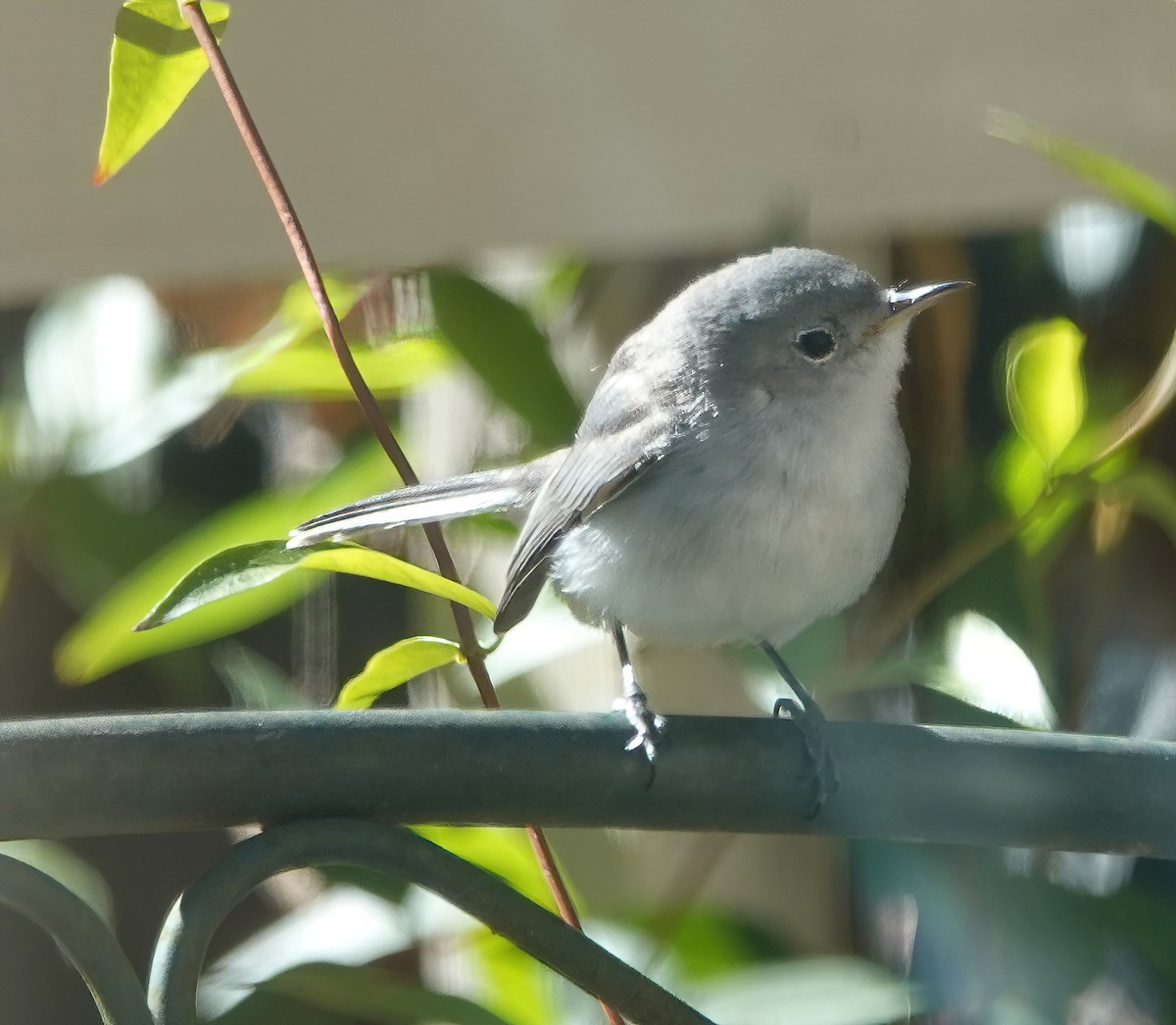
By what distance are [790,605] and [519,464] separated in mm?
337

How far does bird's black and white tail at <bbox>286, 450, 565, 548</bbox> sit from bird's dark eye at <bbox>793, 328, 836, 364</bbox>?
0.22 m

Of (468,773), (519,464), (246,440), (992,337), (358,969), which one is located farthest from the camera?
(246,440)

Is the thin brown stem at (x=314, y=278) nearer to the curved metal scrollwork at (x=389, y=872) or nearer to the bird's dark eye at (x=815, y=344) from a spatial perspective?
the curved metal scrollwork at (x=389, y=872)

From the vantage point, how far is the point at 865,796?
0.70 meters

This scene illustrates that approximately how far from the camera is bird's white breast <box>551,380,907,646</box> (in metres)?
0.98

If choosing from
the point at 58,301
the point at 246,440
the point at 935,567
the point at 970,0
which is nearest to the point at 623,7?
the point at 970,0

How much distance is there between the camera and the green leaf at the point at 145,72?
0.83 meters

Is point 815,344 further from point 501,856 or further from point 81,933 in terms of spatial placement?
point 81,933

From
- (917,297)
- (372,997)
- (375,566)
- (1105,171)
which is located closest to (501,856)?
(372,997)

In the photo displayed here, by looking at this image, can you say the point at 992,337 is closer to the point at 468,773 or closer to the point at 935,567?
the point at 935,567

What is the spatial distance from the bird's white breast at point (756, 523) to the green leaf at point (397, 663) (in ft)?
0.67

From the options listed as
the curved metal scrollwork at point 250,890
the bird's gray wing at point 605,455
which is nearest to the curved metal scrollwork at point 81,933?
the curved metal scrollwork at point 250,890

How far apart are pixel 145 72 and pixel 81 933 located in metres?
0.53

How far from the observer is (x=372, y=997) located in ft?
3.19
